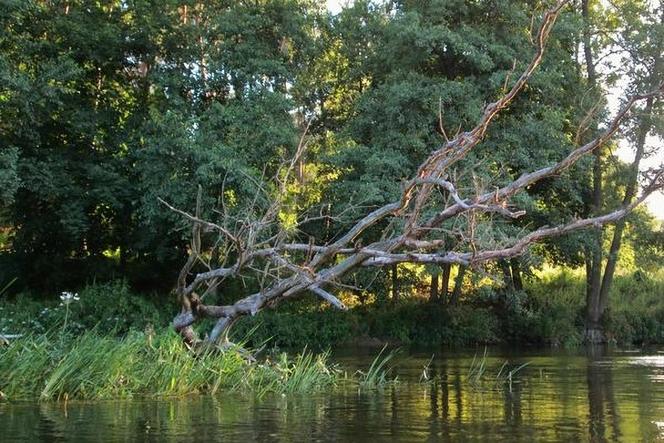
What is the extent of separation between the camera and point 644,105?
30.9 m

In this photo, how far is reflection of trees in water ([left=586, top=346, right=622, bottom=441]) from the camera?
29.8 feet

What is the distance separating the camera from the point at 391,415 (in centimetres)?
1051

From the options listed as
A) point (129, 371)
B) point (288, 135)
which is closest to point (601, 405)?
point (129, 371)

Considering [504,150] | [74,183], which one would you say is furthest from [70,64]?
[504,150]

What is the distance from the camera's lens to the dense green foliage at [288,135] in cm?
2530

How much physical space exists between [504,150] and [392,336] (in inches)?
330

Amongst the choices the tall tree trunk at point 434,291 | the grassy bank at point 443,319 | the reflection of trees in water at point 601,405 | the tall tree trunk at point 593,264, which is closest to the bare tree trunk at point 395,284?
the grassy bank at point 443,319

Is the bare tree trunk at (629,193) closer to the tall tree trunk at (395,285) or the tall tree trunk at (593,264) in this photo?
the tall tree trunk at (593,264)

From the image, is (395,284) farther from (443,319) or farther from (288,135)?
(288,135)

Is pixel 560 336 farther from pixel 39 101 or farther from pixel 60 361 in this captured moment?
pixel 60 361

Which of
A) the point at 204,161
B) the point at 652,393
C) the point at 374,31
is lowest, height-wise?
the point at 652,393

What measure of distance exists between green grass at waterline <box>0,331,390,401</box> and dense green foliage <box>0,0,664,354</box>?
414 inches

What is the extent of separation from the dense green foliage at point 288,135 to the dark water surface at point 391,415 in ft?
35.9

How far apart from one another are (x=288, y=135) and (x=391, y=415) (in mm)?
16246
